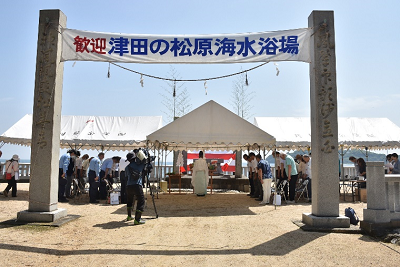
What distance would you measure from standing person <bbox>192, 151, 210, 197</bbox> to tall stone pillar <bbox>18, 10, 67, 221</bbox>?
19.4 feet

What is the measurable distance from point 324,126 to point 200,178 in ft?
21.5

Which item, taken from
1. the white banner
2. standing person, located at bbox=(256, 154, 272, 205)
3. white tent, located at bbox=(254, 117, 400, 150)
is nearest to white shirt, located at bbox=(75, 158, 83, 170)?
the white banner

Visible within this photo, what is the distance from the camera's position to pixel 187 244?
17.8ft

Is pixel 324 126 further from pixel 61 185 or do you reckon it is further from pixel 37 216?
pixel 61 185

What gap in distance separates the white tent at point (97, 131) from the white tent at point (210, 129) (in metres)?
3.76

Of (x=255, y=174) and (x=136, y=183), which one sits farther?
(x=255, y=174)

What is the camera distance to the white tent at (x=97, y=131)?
1445cm

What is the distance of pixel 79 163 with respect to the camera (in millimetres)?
11484

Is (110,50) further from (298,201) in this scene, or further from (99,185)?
(298,201)

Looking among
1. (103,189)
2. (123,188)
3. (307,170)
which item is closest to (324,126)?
(307,170)

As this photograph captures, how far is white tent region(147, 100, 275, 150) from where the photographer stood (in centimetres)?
1013

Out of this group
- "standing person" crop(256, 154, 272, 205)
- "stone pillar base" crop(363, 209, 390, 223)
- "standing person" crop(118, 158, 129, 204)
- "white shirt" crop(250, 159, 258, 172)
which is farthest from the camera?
"white shirt" crop(250, 159, 258, 172)

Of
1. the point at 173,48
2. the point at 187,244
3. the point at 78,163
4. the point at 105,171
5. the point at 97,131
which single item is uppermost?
the point at 173,48

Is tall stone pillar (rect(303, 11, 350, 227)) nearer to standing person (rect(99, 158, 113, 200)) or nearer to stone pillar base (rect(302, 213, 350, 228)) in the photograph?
stone pillar base (rect(302, 213, 350, 228))
